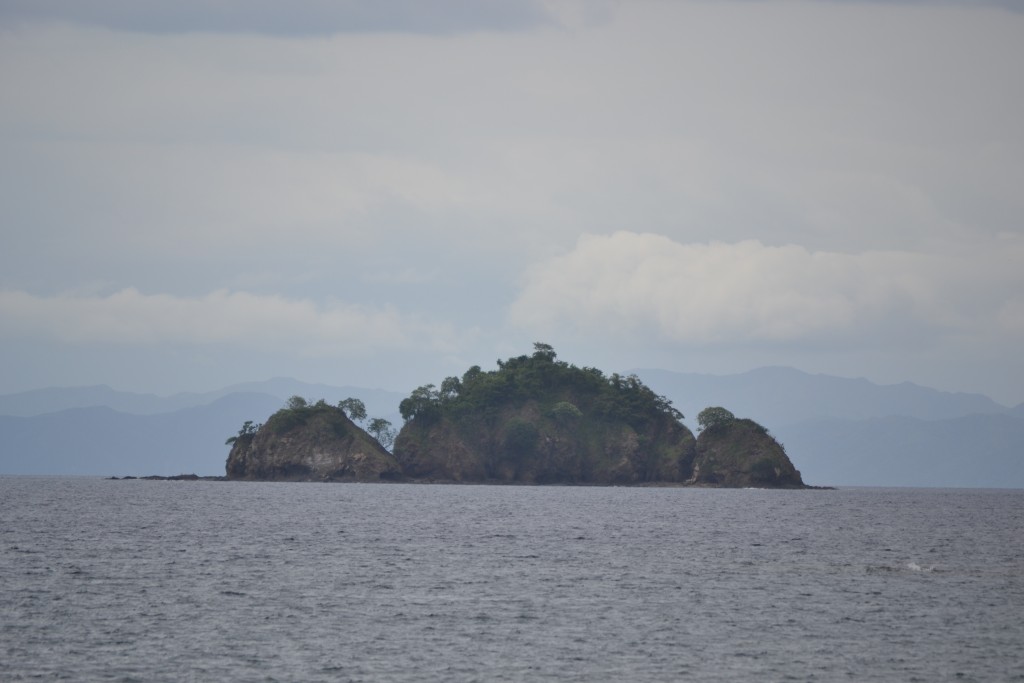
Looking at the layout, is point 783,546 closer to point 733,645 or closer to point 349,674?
point 733,645

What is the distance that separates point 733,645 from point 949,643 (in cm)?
1131

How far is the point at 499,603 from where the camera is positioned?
6806 centimetres

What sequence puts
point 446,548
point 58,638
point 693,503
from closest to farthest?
point 58,638 → point 446,548 → point 693,503

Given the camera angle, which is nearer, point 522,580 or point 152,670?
point 152,670

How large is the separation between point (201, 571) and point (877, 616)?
4637 centimetres

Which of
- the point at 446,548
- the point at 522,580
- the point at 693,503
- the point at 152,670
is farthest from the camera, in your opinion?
the point at 693,503

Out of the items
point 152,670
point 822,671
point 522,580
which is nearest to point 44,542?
point 522,580

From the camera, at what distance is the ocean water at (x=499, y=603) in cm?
5112

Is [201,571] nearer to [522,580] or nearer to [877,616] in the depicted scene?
[522,580]

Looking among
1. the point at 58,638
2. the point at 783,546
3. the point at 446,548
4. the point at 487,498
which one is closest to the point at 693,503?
the point at 487,498

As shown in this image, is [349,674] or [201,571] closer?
[349,674]

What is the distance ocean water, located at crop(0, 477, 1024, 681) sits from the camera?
2013 inches

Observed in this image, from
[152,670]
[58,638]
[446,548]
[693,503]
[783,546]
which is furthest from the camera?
[693,503]

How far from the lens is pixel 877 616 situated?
64.6 m
